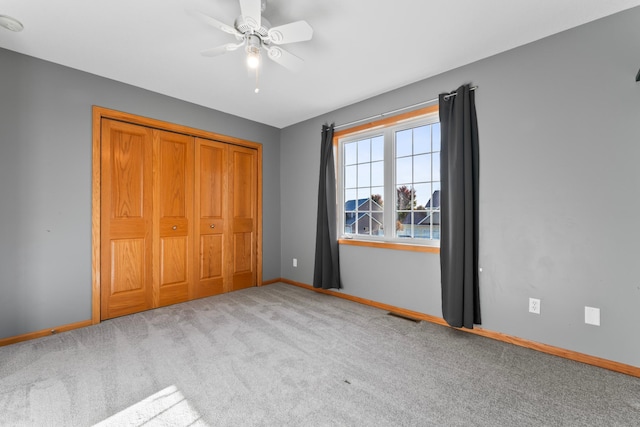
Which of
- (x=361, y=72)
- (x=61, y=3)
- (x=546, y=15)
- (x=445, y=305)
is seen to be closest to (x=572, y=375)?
(x=445, y=305)

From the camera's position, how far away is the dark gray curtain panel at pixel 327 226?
3.81m

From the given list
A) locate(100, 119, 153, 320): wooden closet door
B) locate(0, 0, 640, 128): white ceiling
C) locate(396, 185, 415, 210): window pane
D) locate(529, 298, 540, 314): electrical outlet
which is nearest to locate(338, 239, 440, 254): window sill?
locate(396, 185, 415, 210): window pane

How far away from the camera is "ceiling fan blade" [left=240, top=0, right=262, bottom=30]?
5.40 feet

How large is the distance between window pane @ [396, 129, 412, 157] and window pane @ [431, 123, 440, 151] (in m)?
0.26

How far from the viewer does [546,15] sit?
6.70 ft

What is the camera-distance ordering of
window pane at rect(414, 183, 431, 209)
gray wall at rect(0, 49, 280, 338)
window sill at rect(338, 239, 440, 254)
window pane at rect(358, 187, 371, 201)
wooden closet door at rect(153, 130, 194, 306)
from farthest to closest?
window pane at rect(358, 187, 371, 201)
wooden closet door at rect(153, 130, 194, 306)
window pane at rect(414, 183, 431, 209)
window sill at rect(338, 239, 440, 254)
gray wall at rect(0, 49, 280, 338)

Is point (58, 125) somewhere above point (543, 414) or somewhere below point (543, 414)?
above

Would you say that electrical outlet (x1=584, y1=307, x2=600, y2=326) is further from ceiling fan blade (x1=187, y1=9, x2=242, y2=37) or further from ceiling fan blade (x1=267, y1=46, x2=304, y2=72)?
ceiling fan blade (x1=187, y1=9, x2=242, y2=37)

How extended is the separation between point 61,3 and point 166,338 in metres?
2.70

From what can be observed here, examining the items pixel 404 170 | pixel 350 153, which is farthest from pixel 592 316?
pixel 350 153

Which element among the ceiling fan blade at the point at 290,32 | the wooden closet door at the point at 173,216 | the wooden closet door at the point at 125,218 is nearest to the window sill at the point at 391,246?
the wooden closet door at the point at 173,216

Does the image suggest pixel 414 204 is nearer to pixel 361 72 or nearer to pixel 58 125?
pixel 361 72

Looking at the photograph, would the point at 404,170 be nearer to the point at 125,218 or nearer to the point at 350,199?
the point at 350,199

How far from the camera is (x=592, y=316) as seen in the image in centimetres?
212
